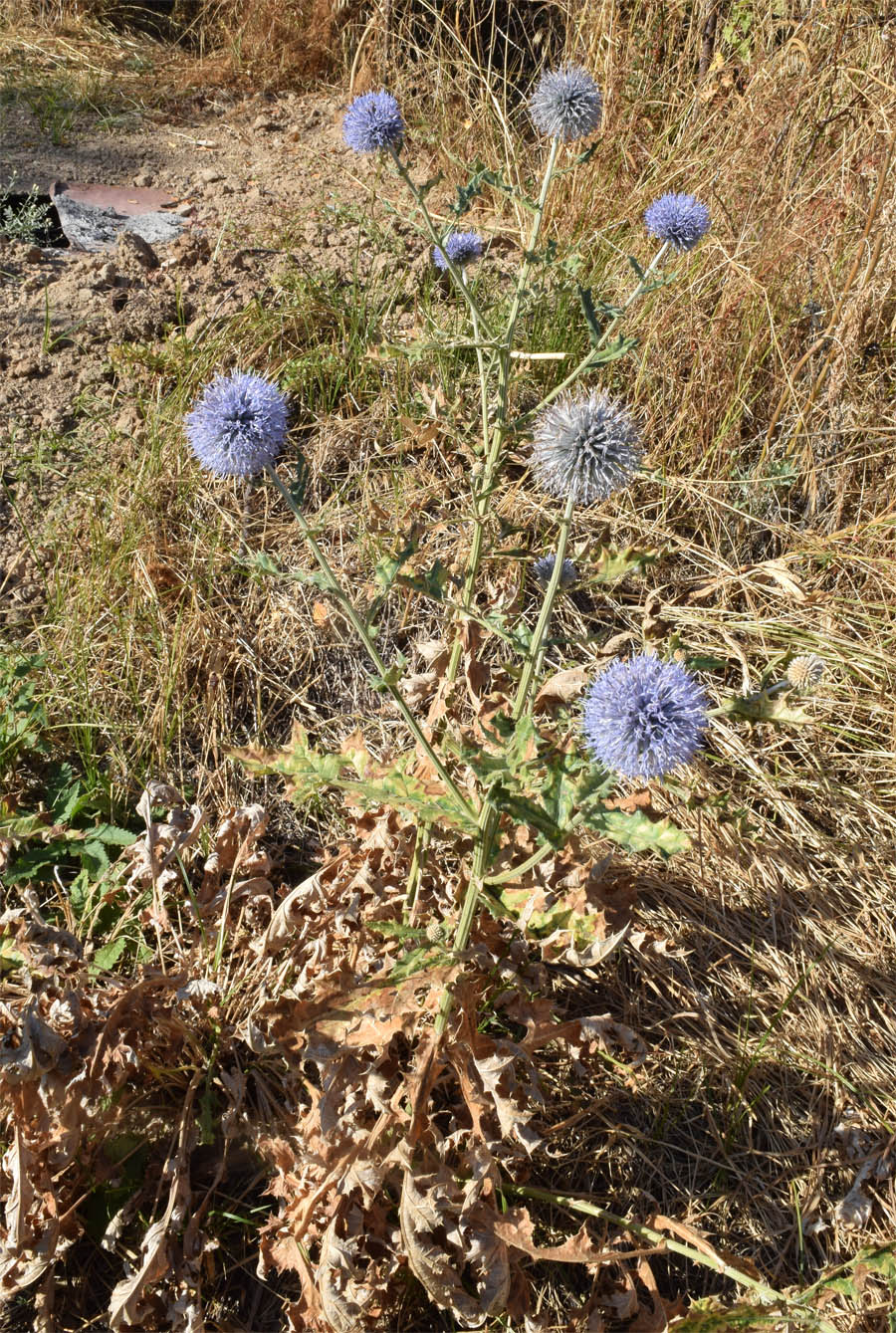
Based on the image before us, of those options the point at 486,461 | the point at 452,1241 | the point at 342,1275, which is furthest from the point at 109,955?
the point at 486,461

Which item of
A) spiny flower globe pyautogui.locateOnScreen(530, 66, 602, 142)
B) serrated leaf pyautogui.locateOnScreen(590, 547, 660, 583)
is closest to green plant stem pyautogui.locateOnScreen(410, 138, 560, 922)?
serrated leaf pyautogui.locateOnScreen(590, 547, 660, 583)

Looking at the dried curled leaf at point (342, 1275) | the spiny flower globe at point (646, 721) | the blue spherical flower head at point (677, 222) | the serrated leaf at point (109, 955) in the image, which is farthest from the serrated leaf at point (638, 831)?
the blue spherical flower head at point (677, 222)

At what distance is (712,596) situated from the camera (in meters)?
2.96

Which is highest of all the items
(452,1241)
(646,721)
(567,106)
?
(567,106)

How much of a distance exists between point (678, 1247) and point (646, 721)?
0.89 metres

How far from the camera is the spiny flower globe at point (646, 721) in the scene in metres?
1.52

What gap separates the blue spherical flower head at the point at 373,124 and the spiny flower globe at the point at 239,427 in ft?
3.37

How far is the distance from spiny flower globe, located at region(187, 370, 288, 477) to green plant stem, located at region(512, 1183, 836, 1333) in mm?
1425

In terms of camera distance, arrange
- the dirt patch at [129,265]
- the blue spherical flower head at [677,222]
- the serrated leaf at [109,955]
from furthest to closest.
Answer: the dirt patch at [129,265]
the blue spherical flower head at [677,222]
the serrated leaf at [109,955]

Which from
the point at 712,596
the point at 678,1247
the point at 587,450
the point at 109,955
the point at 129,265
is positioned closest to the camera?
the point at 678,1247

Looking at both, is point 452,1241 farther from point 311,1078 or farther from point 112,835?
point 112,835

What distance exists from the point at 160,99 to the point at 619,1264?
523 cm

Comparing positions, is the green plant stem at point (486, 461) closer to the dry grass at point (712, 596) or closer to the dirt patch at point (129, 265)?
the dry grass at point (712, 596)

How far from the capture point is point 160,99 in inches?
192
